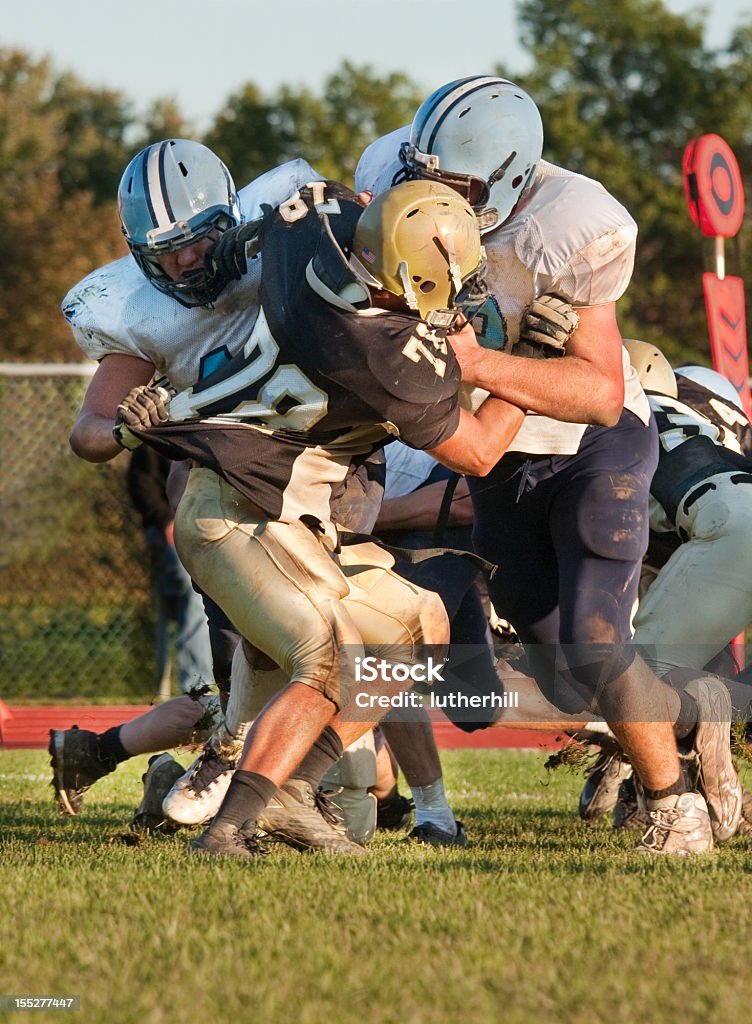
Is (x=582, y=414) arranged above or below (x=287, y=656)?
above

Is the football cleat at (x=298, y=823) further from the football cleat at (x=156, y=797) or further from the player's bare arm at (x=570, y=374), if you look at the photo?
the player's bare arm at (x=570, y=374)

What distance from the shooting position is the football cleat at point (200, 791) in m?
4.30

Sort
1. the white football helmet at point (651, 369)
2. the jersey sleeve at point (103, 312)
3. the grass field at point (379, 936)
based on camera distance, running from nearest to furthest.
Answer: the grass field at point (379, 936) → the jersey sleeve at point (103, 312) → the white football helmet at point (651, 369)

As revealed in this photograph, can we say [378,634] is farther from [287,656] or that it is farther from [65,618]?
[65,618]

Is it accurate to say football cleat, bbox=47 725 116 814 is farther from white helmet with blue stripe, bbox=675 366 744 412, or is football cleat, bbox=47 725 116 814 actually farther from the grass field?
white helmet with blue stripe, bbox=675 366 744 412

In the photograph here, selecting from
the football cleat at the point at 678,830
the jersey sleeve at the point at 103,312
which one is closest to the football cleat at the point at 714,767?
the football cleat at the point at 678,830

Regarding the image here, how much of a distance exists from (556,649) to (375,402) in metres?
1.24

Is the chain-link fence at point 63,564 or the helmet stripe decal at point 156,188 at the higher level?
the helmet stripe decal at point 156,188

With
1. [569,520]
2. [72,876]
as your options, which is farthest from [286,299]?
[72,876]

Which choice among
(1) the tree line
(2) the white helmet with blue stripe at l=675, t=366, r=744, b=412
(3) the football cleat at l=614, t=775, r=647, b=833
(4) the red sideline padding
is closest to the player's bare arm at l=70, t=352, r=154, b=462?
(3) the football cleat at l=614, t=775, r=647, b=833

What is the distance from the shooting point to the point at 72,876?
3154 millimetres

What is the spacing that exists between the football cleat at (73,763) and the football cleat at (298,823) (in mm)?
1479

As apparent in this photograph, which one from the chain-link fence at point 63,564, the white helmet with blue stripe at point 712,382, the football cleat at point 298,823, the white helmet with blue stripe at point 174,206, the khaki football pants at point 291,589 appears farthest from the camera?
the chain-link fence at point 63,564

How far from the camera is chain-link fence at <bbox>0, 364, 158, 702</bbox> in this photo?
1075 cm
